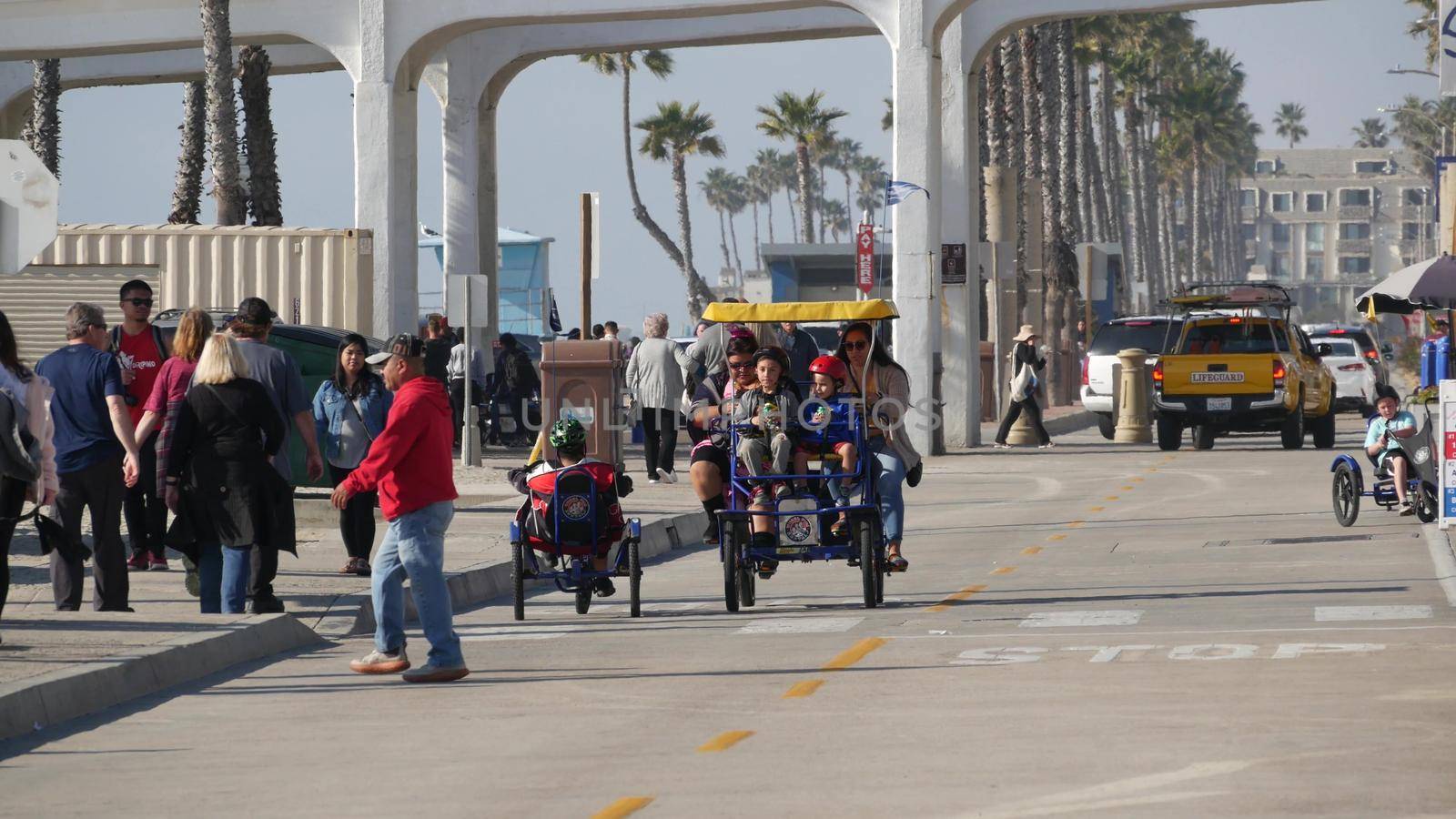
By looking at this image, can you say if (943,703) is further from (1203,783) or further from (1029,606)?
(1029,606)

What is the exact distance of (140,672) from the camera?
11.1 meters

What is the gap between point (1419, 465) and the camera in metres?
19.2

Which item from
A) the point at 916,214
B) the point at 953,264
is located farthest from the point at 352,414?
the point at 953,264

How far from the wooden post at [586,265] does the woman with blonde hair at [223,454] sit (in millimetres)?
16827

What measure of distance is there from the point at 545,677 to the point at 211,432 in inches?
107

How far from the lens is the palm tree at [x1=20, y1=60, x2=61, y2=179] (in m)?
40.2

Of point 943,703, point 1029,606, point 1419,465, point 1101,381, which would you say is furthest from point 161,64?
point 943,703

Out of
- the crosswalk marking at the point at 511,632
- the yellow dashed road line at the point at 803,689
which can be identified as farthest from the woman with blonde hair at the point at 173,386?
the yellow dashed road line at the point at 803,689

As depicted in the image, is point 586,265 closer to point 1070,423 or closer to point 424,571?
point 1070,423

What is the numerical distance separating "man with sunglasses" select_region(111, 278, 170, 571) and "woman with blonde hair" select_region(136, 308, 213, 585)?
373 mm

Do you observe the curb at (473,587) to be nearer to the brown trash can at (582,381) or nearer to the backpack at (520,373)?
the brown trash can at (582,381)

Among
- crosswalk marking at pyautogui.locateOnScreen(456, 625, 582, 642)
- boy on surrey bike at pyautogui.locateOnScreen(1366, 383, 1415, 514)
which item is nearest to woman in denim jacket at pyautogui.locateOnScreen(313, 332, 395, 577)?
crosswalk marking at pyautogui.locateOnScreen(456, 625, 582, 642)

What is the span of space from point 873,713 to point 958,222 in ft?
76.9

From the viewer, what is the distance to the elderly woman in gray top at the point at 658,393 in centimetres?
2506
